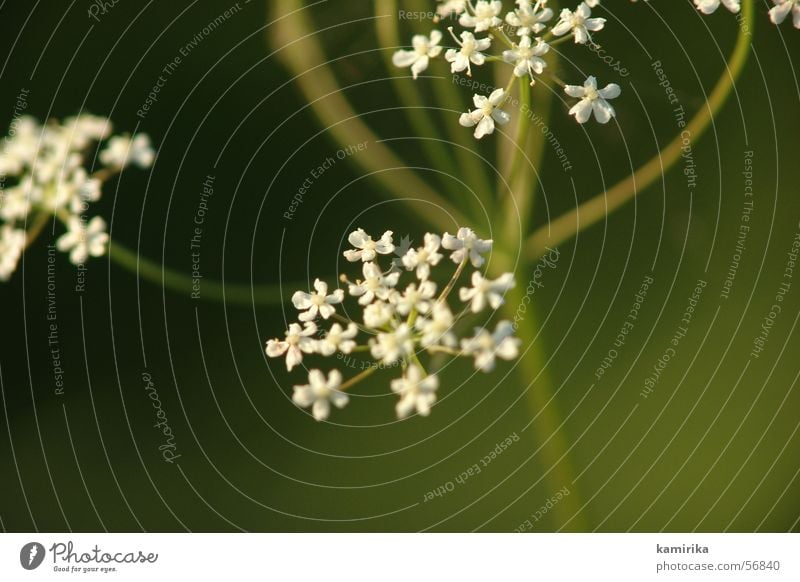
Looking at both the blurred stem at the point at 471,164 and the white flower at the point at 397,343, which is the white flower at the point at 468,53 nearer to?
the blurred stem at the point at 471,164

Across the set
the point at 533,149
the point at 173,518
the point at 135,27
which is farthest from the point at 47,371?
the point at 533,149

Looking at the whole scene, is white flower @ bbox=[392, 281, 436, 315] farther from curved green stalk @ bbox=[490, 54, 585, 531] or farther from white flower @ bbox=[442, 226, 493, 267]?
curved green stalk @ bbox=[490, 54, 585, 531]

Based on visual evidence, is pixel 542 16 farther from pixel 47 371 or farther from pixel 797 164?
pixel 47 371

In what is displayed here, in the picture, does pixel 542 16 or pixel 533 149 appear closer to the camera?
pixel 542 16
